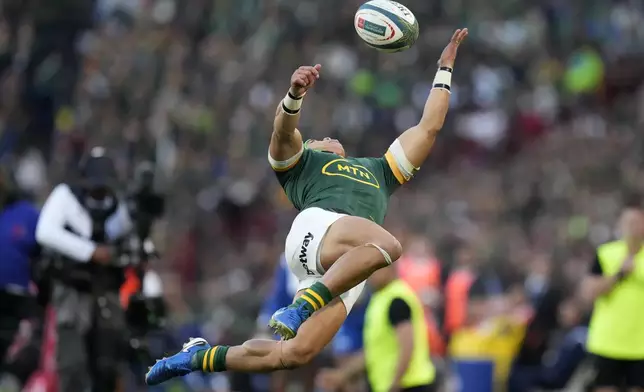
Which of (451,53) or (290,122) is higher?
(451,53)

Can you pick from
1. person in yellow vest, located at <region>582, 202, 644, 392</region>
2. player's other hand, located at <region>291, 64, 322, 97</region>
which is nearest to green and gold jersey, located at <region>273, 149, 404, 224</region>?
player's other hand, located at <region>291, 64, 322, 97</region>

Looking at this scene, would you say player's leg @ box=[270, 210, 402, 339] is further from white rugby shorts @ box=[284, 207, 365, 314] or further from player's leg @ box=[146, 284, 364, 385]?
player's leg @ box=[146, 284, 364, 385]

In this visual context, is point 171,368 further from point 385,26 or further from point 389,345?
point 389,345

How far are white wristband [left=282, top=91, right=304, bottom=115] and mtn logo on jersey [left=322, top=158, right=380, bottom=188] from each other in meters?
0.49

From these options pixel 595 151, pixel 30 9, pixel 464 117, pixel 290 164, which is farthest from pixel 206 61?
pixel 290 164

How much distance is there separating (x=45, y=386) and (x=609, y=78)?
12256 millimetres

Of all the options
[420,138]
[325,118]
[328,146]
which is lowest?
[325,118]

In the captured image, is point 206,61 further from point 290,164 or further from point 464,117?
point 290,164

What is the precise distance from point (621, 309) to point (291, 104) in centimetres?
435

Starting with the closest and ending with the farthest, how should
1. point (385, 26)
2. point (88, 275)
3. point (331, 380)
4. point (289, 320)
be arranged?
point (289, 320), point (385, 26), point (88, 275), point (331, 380)

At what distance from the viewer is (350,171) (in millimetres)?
8594


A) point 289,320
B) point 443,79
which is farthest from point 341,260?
point 443,79

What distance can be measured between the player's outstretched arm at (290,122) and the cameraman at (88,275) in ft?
9.20

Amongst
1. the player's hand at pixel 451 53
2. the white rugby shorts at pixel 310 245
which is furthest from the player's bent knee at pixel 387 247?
Answer: the player's hand at pixel 451 53
